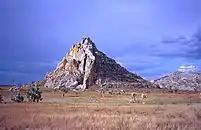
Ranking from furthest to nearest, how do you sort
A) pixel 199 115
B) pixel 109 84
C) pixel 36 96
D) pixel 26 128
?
pixel 109 84 → pixel 36 96 → pixel 199 115 → pixel 26 128

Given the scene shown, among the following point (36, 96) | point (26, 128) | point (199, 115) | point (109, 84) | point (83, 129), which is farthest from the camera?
point (109, 84)

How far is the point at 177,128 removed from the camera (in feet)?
72.4

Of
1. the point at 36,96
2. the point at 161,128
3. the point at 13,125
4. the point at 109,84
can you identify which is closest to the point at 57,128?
the point at 13,125

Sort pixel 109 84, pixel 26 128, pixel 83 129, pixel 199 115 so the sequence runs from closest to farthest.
Answer: pixel 83 129 → pixel 26 128 → pixel 199 115 → pixel 109 84

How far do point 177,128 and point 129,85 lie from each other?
17812 cm

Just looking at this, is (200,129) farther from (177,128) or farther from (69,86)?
(69,86)

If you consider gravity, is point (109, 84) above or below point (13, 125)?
above

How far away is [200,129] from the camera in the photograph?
22188 mm

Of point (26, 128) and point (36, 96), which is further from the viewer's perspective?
point (36, 96)

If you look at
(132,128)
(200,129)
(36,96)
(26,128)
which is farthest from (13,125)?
(36,96)

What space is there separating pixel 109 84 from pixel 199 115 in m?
166

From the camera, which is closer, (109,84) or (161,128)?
(161,128)

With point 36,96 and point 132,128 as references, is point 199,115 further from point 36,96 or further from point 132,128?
point 36,96

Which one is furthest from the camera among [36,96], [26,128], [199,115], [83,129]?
[36,96]
